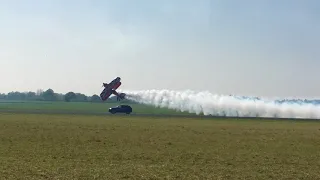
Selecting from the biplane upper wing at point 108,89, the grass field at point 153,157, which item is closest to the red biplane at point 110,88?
the biplane upper wing at point 108,89

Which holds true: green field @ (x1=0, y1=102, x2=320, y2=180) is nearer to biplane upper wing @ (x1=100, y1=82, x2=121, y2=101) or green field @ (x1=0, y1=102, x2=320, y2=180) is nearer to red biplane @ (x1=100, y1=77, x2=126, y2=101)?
red biplane @ (x1=100, y1=77, x2=126, y2=101)

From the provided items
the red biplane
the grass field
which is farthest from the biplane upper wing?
the grass field

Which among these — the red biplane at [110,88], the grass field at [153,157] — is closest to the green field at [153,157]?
the grass field at [153,157]

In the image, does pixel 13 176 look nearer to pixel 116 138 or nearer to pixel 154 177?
pixel 154 177

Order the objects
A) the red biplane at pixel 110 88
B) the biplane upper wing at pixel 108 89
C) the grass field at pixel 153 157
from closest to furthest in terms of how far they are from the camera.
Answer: the grass field at pixel 153 157 → the red biplane at pixel 110 88 → the biplane upper wing at pixel 108 89

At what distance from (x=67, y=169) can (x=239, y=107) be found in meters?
80.1

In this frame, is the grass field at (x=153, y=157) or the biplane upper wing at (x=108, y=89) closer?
the grass field at (x=153, y=157)

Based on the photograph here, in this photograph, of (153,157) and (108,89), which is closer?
(153,157)

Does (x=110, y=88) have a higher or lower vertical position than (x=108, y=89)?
higher

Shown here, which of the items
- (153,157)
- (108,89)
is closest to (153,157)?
(153,157)

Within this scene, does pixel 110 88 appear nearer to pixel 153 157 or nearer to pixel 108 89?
pixel 108 89

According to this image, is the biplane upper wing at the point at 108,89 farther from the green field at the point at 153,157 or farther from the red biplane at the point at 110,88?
the green field at the point at 153,157

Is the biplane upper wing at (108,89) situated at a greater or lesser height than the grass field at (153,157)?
greater

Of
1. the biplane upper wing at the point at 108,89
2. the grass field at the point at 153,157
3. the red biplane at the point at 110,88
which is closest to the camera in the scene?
the grass field at the point at 153,157
